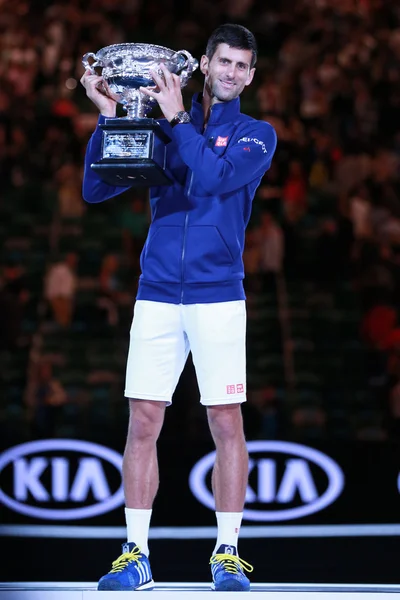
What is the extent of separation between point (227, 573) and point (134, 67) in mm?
1817

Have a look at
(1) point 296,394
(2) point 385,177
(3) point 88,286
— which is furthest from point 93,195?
(2) point 385,177

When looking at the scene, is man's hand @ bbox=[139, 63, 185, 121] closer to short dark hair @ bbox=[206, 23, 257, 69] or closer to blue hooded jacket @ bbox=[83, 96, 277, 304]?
blue hooded jacket @ bbox=[83, 96, 277, 304]

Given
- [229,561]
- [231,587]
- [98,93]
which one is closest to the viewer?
[231,587]

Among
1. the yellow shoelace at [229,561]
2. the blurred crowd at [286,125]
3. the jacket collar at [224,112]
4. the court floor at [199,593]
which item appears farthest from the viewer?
the blurred crowd at [286,125]

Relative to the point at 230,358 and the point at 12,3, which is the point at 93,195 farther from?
the point at 12,3

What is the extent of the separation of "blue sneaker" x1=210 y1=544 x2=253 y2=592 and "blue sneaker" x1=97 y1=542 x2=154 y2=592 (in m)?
0.24

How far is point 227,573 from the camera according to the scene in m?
3.25

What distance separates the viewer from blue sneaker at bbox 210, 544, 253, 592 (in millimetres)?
3205

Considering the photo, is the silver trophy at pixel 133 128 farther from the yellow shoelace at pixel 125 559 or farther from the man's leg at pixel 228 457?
the yellow shoelace at pixel 125 559

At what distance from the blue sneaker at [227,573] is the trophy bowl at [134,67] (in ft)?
5.30

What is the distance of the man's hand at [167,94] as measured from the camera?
131 inches

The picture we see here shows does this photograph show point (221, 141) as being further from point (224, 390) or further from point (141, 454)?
point (141, 454)

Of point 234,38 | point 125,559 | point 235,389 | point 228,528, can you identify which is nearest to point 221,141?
point 234,38

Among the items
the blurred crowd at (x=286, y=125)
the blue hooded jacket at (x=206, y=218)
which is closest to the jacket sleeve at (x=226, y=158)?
the blue hooded jacket at (x=206, y=218)
